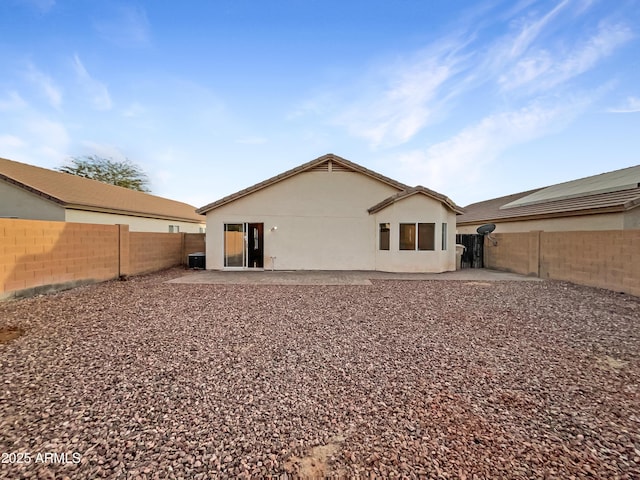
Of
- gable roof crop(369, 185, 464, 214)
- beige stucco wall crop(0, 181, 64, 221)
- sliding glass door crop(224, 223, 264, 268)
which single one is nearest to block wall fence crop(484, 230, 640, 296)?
gable roof crop(369, 185, 464, 214)

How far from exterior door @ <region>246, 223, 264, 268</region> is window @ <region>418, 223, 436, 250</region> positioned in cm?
764

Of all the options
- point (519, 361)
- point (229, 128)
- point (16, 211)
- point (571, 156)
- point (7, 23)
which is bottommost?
point (519, 361)

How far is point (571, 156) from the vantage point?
49.9ft

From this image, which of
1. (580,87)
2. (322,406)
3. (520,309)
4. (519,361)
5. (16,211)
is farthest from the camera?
(16,211)

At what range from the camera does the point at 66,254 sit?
9.52 metres

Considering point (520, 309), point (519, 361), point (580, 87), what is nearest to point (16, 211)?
point (519, 361)

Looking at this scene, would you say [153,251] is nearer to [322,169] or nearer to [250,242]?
[250,242]

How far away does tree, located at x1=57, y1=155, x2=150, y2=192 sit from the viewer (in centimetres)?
3155

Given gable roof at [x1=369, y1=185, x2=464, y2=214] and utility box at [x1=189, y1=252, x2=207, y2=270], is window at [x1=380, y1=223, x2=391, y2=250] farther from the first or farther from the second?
utility box at [x1=189, y1=252, x2=207, y2=270]

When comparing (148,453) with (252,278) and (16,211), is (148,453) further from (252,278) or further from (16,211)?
(16,211)

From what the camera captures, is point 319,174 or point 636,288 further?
point 319,174

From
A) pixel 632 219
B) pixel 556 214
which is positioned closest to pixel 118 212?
pixel 556 214

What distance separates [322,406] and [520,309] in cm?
649

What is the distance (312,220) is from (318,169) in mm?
2551
